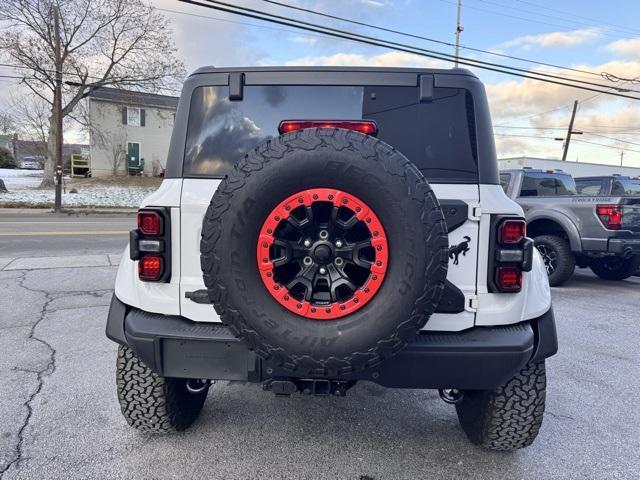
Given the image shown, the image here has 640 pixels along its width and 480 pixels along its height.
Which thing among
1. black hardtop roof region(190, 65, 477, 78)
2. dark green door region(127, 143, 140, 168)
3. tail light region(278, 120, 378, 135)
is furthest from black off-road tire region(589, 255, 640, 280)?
dark green door region(127, 143, 140, 168)

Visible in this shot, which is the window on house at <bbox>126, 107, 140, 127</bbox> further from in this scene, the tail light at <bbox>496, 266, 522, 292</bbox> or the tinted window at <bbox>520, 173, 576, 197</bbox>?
the tail light at <bbox>496, 266, 522, 292</bbox>

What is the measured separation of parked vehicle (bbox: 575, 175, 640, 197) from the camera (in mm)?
7430

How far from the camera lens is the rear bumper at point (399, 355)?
1998 millimetres

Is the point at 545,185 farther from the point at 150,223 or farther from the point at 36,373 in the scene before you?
the point at 36,373

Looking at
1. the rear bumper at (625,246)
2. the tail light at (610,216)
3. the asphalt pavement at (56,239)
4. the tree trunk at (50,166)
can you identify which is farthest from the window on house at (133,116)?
the rear bumper at (625,246)

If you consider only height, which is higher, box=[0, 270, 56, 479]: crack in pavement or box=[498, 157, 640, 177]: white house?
box=[498, 157, 640, 177]: white house

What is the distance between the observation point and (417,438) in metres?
2.68

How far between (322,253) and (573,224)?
240 inches

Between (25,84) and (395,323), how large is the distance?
29.5 metres

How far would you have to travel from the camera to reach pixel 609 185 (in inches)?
296

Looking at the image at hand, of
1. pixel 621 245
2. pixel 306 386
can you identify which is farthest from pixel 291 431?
pixel 621 245

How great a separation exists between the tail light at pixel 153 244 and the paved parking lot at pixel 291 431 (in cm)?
102

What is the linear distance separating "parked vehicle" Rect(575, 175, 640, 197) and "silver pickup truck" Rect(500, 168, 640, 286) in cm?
40

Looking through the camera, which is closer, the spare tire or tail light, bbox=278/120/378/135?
the spare tire
